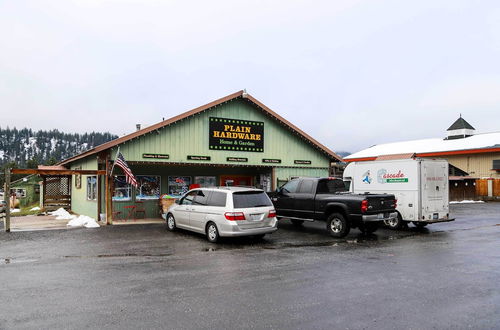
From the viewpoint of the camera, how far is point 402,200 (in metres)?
14.6

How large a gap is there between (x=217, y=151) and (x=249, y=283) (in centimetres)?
1246

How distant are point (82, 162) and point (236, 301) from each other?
60.1ft

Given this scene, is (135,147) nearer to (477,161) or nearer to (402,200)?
(402,200)

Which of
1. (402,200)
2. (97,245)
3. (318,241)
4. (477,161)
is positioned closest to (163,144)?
(97,245)

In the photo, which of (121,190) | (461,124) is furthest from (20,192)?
(461,124)

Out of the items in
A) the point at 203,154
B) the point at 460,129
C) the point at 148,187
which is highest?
the point at 460,129

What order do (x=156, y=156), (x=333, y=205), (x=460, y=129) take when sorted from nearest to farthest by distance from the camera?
1. (x=333, y=205)
2. (x=156, y=156)
3. (x=460, y=129)

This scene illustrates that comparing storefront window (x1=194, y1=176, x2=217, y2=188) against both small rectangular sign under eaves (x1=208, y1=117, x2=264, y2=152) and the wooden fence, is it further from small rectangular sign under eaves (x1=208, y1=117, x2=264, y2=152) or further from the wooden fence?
the wooden fence

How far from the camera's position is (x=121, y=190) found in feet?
59.0

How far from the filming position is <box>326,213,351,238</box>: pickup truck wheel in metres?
12.6

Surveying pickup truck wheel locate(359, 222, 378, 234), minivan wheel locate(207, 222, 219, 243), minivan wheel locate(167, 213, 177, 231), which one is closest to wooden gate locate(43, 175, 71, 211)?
minivan wheel locate(167, 213, 177, 231)

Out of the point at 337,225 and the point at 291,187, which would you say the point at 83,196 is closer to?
the point at 291,187

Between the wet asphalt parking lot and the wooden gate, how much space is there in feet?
42.6

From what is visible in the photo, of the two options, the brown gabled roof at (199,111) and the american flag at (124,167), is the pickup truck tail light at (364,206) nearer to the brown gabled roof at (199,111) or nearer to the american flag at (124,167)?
the american flag at (124,167)
